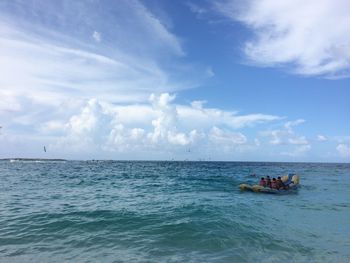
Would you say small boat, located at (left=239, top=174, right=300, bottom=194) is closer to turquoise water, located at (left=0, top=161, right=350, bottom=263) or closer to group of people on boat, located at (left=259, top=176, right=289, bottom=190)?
group of people on boat, located at (left=259, top=176, right=289, bottom=190)

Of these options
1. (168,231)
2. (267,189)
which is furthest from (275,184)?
(168,231)

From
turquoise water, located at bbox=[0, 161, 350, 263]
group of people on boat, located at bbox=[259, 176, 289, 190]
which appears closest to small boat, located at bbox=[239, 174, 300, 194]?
group of people on boat, located at bbox=[259, 176, 289, 190]

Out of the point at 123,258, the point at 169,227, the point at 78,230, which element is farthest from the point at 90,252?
the point at 169,227

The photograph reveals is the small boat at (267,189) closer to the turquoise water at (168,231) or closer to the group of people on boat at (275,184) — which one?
the group of people on boat at (275,184)

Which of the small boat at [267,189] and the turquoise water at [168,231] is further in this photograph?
the small boat at [267,189]

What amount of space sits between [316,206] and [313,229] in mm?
8201

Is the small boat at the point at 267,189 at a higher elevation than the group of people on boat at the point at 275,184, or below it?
below

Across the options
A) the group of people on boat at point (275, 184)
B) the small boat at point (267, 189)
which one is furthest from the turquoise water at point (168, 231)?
the group of people on boat at point (275, 184)

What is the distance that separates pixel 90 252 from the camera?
38.1 feet

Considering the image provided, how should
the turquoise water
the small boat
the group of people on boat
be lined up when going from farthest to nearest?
the group of people on boat < the small boat < the turquoise water

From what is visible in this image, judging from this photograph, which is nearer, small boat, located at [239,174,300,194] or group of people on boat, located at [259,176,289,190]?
small boat, located at [239,174,300,194]

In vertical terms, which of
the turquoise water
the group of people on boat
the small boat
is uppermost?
the group of people on boat

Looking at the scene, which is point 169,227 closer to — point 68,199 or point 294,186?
point 68,199

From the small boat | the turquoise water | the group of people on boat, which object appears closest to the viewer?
the turquoise water
